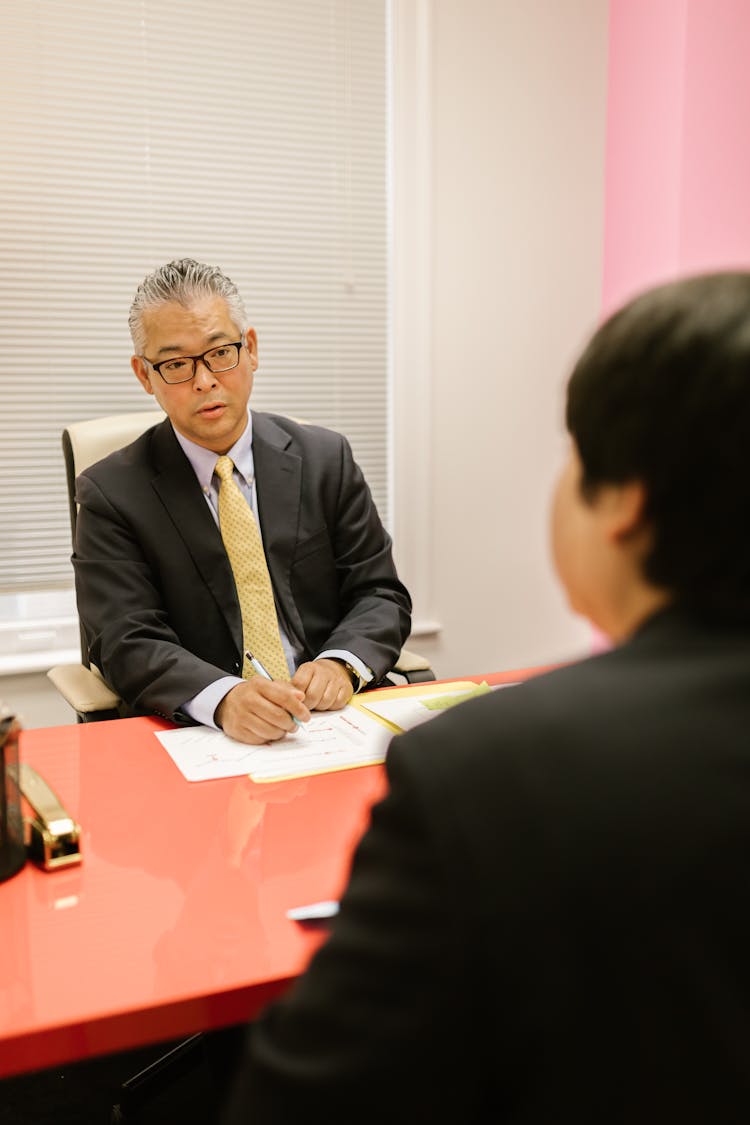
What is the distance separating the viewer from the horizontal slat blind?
256 centimetres

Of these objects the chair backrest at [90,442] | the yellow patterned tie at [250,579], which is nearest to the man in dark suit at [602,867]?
the yellow patterned tie at [250,579]

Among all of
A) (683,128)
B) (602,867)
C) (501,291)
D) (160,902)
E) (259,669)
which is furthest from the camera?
(501,291)

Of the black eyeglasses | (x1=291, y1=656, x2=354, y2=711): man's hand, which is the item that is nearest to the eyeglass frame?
the black eyeglasses

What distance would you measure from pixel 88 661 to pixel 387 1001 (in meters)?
1.76

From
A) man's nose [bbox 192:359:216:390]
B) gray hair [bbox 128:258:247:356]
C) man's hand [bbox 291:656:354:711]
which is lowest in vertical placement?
man's hand [bbox 291:656:354:711]

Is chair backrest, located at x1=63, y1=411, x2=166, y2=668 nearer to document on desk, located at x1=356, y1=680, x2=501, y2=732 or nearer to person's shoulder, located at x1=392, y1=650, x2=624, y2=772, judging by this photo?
document on desk, located at x1=356, y1=680, x2=501, y2=732

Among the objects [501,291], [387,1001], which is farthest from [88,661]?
[501,291]

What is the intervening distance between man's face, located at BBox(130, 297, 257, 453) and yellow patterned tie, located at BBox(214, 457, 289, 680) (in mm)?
106

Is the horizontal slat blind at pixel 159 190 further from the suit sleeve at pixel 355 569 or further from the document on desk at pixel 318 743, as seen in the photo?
the document on desk at pixel 318 743

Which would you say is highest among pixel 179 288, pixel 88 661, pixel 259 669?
pixel 179 288

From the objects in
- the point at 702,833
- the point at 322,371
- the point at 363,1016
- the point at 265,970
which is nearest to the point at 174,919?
the point at 265,970

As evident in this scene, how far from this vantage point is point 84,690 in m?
1.79

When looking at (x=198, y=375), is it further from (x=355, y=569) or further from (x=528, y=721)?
(x=528, y=721)

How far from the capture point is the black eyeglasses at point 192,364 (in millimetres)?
1961
